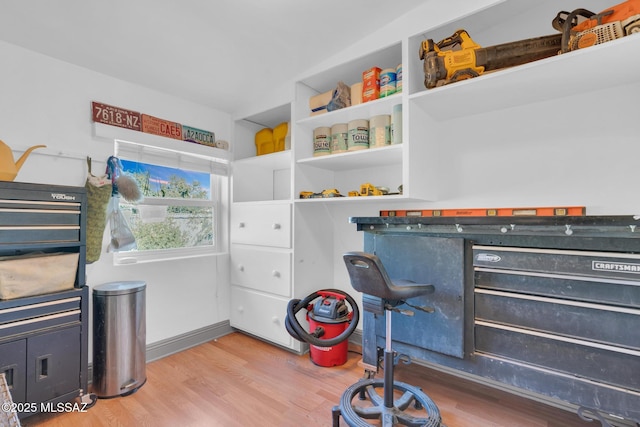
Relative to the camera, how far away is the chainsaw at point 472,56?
55.0 inches

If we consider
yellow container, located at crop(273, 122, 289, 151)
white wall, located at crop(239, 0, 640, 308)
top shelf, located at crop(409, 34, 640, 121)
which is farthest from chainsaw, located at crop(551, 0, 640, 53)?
yellow container, located at crop(273, 122, 289, 151)

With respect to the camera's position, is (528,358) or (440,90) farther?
(440,90)

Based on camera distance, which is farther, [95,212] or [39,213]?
[95,212]

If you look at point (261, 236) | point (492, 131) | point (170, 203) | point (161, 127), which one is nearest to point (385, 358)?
point (261, 236)

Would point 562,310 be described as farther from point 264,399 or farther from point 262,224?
point 262,224

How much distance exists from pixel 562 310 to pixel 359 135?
1.43 m

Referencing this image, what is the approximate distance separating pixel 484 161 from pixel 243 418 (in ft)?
6.69

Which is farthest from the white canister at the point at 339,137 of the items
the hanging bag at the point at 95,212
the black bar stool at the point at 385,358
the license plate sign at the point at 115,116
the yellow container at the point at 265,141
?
the hanging bag at the point at 95,212

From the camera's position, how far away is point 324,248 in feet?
8.15

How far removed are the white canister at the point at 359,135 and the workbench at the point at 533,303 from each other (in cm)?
A: 62

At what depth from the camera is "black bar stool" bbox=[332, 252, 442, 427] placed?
1.30 metres

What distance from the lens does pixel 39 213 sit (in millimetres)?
1534

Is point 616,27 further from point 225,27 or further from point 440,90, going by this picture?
point 225,27

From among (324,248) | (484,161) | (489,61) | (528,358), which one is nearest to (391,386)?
(528,358)
